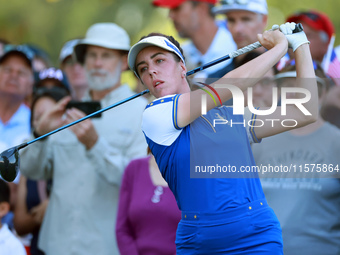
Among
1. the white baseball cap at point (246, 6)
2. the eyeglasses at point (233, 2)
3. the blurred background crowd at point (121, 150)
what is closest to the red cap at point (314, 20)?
the blurred background crowd at point (121, 150)

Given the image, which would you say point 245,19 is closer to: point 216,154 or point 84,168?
point 84,168

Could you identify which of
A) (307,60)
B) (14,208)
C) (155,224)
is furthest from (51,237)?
(307,60)

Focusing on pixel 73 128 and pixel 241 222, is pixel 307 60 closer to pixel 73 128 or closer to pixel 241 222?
pixel 241 222

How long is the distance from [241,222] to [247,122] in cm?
66

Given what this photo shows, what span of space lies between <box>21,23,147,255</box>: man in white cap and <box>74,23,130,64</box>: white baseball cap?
16.2 inches

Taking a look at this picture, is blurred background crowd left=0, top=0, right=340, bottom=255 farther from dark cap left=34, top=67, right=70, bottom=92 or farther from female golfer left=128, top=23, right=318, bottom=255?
female golfer left=128, top=23, right=318, bottom=255

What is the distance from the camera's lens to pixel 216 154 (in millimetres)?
3838

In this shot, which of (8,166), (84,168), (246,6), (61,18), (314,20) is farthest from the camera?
(61,18)

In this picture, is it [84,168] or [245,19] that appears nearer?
[84,168]

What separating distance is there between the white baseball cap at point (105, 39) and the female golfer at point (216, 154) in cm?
244

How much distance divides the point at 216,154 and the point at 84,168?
2326mm

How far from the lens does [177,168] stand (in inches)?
153

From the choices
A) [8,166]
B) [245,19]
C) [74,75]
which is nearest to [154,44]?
[8,166]

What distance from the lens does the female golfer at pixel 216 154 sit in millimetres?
3729
